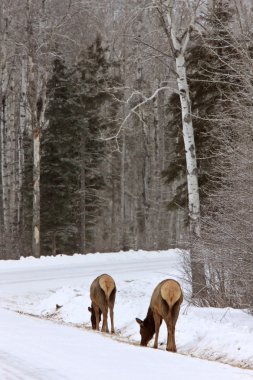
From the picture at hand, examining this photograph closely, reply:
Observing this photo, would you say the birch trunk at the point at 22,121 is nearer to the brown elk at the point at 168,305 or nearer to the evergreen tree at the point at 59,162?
the evergreen tree at the point at 59,162

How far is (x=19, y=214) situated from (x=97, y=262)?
846 centimetres

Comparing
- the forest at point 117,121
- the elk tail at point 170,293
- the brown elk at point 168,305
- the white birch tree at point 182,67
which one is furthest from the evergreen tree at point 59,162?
the elk tail at point 170,293

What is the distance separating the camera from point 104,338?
30.7 feet

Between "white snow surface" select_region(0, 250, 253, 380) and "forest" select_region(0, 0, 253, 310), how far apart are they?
5.10 feet

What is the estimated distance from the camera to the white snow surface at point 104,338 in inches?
252

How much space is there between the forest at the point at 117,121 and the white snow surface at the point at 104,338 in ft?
5.10

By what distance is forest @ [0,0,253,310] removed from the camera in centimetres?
1285

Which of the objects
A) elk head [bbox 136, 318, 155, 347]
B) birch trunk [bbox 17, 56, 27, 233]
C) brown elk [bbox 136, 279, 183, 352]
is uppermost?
birch trunk [bbox 17, 56, 27, 233]

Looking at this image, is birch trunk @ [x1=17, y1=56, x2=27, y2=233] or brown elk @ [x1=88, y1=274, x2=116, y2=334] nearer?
brown elk @ [x1=88, y1=274, x2=116, y2=334]

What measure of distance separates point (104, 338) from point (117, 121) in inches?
903

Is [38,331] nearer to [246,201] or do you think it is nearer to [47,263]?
[246,201]

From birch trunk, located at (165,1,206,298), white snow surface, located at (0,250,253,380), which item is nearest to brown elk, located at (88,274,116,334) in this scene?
white snow surface, located at (0,250,253,380)

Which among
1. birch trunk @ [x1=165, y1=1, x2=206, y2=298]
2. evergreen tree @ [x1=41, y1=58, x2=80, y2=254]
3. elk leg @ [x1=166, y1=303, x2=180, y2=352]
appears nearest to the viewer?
elk leg @ [x1=166, y1=303, x2=180, y2=352]

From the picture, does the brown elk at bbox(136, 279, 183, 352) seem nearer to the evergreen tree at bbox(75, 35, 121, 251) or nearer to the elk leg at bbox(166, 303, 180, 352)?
the elk leg at bbox(166, 303, 180, 352)
